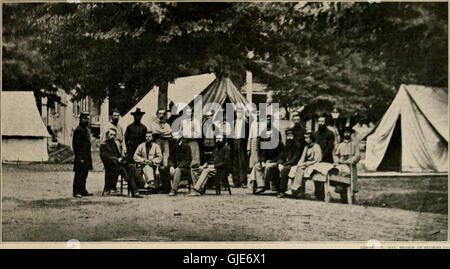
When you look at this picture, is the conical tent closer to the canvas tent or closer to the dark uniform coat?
the dark uniform coat

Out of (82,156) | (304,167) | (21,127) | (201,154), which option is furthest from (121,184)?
(304,167)

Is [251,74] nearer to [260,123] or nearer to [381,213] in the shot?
[260,123]

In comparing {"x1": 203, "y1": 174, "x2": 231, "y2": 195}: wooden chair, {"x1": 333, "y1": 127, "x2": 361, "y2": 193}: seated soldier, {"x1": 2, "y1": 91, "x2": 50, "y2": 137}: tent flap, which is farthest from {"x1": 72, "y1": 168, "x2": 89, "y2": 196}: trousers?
{"x1": 333, "y1": 127, "x2": 361, "y2": 193}: seated soldier

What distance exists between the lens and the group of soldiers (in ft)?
21.3

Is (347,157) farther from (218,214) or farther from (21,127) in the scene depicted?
(21,127)

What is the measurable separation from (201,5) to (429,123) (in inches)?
123

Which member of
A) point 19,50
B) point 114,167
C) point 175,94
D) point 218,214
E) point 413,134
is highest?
point 19,50

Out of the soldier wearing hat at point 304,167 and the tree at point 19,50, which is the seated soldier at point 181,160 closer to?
the soldier wearing hat at point 304,167

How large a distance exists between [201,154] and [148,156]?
65 centimetres

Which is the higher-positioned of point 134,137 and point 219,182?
point 134,137

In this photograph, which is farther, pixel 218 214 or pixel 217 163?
pixel 217 163

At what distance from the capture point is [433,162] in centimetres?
648

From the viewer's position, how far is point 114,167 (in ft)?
21.4

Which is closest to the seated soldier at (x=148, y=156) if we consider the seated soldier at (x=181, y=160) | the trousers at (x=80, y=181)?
the seated soldier at (x=181, y=160)
